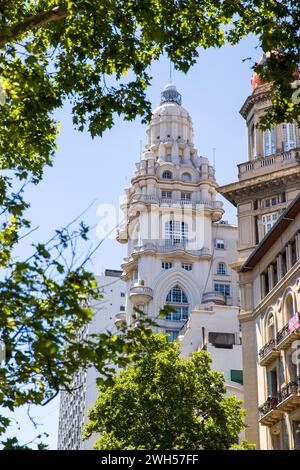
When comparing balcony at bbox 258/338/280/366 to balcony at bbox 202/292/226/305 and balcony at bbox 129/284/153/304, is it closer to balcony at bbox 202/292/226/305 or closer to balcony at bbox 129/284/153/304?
balcony at bbox 129/284/153/304

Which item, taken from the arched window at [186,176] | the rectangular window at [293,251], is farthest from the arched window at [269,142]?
the arched window at [186,176]

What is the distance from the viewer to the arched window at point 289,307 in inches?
1522

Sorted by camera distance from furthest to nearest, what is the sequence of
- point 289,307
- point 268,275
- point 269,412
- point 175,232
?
point 175,232 → point 268,275 → point 289,307 → point 269,412

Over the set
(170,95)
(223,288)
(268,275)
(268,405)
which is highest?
(170,95)

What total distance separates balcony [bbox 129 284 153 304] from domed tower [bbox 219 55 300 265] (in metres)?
33.1

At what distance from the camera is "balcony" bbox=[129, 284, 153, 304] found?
3307 inches

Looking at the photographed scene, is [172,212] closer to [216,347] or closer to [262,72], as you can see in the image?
[216,347]

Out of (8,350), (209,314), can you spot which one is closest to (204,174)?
(209,314)

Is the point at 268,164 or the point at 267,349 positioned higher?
the point at 268,164

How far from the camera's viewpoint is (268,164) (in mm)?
51250

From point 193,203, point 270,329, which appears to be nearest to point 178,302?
point 193,203

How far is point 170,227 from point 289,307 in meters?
52.0

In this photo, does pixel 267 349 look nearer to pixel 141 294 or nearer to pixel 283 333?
pixel 283 333

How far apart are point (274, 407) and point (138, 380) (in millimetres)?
6450
